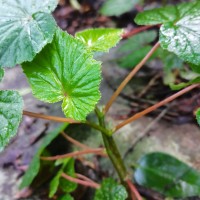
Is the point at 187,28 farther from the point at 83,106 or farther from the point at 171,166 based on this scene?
the point at 171,166

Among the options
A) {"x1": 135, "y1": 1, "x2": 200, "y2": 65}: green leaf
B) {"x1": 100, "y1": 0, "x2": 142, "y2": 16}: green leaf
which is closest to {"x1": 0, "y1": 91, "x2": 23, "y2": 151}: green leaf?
{"x1": 135, "y1": 1, "x2": 200, "y2": 65}: green leaf

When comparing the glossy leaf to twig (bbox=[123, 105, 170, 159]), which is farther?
the glossy leaf

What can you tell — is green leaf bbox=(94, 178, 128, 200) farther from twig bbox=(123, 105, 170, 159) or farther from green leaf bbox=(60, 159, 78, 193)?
twig bbox=(123, 105, 170, 159)

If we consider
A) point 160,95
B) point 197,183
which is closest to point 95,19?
point 160,95

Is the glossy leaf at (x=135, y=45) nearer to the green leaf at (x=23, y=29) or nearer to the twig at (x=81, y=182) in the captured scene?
the twig at (x=81, y=182)

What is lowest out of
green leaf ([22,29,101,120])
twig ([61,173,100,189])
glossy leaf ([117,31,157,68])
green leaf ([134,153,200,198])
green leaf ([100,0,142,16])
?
twig ([61,173,100,189])

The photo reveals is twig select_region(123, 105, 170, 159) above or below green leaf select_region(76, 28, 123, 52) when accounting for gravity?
below
